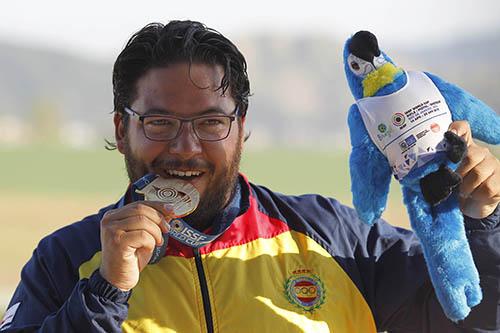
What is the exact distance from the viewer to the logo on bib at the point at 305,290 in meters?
1.94

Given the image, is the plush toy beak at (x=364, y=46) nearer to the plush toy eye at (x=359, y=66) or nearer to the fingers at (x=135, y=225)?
the plush toy eye at (x=359, y=66)

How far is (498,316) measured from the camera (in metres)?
1.88

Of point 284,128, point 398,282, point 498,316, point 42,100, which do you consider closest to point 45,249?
point 398,282

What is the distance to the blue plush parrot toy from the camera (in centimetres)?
175

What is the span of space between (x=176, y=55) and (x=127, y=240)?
0.48 m

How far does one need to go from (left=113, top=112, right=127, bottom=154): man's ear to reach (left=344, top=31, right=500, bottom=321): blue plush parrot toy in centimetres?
54

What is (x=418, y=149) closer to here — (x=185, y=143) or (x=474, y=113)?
(x=474, y=113)

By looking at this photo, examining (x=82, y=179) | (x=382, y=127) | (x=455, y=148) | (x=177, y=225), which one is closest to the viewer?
(x=455, y=148)

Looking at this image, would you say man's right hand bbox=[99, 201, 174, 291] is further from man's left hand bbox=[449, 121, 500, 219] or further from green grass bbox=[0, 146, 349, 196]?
green grass bbox=[0, 146, 349, 196]

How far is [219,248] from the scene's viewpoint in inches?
77.7

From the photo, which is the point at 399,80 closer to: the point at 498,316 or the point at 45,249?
the point at 498,316

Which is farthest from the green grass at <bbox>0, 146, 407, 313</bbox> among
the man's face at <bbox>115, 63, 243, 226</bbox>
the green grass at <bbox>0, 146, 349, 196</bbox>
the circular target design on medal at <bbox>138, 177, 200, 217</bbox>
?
the circular target design on medal at <bbox>138, 177, 200, 217</bbox>

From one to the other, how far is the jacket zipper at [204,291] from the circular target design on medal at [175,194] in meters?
0.14

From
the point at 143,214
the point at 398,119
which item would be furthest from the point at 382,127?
the point at 143,214
